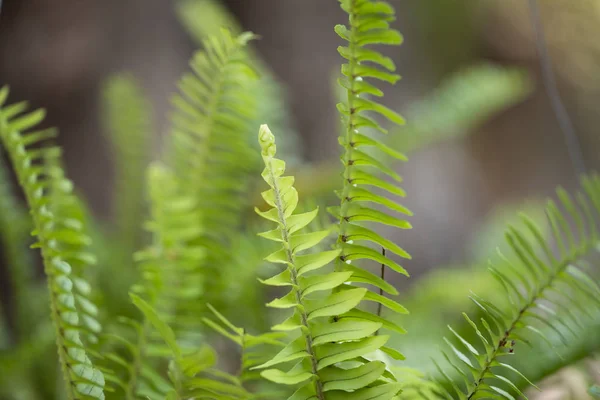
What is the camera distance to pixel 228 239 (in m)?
0.91

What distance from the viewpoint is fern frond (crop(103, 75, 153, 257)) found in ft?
3.84

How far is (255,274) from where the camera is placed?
2.98 ft

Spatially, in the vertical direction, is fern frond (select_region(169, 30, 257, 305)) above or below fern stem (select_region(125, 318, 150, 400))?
above

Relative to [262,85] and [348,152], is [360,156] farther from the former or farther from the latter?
[262,85]

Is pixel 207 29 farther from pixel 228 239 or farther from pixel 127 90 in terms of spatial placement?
pixel 228 239

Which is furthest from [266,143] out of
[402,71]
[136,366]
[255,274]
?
[402,71]

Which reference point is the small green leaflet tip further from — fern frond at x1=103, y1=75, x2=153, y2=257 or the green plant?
fern frond at x1=103, y1=75, x2=153, y2=257

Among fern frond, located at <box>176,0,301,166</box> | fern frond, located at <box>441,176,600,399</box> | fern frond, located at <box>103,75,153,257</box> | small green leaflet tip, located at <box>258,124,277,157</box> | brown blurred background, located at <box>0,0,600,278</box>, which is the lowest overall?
fern frond, located at <box>441,176,600,399</box>

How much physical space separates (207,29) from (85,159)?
728 mm

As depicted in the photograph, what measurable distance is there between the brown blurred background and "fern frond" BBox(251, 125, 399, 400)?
1.39 meters

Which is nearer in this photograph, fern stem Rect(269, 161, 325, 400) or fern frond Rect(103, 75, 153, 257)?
fern stem Rect(269, 161, 325, 400)

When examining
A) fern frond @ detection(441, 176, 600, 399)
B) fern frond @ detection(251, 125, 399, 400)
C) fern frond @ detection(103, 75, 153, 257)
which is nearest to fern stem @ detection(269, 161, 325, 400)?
fern frond @ detection(251, 125, 399, 400)

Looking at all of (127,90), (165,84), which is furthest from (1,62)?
(127,90)

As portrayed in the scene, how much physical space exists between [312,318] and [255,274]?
51 centimetres
